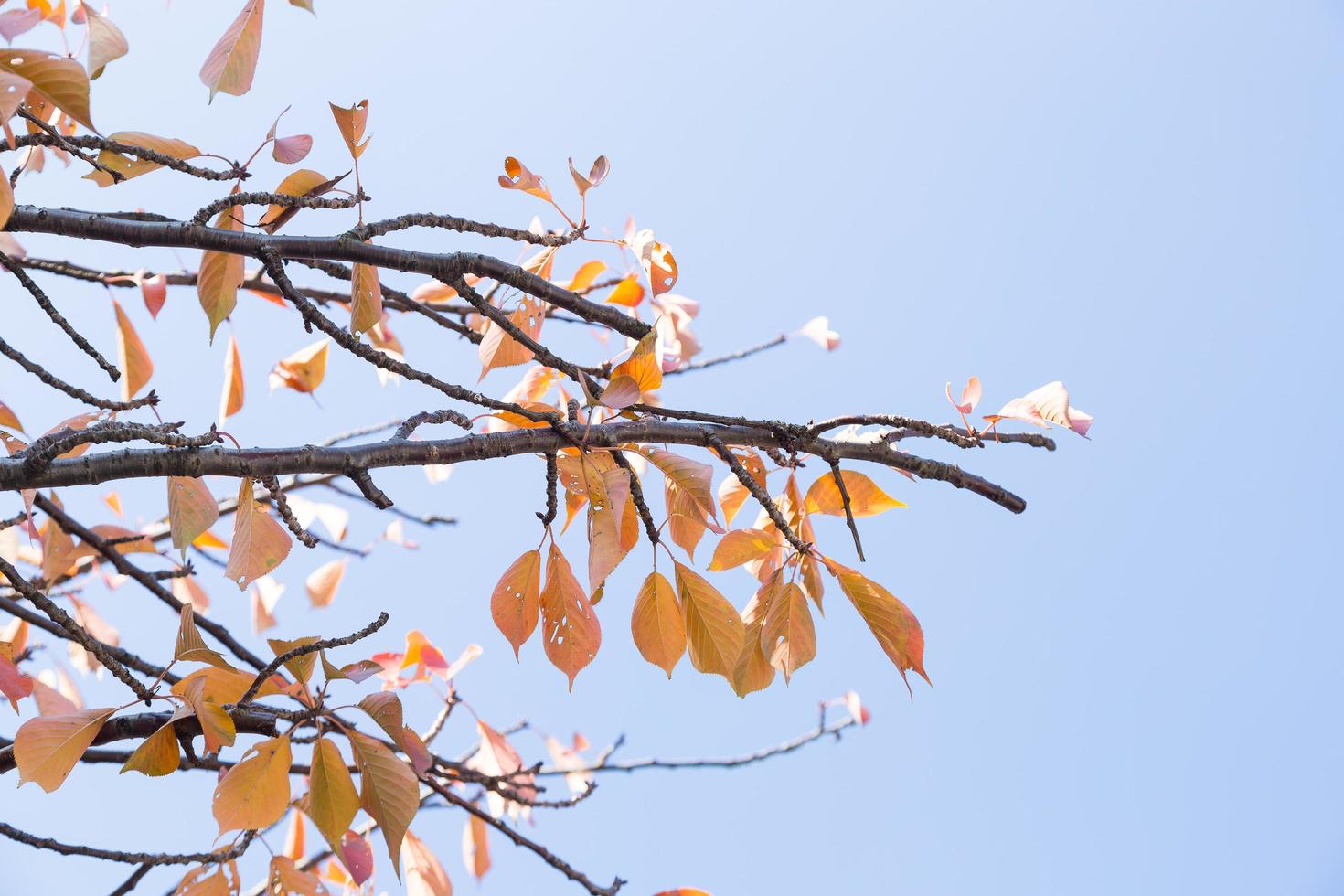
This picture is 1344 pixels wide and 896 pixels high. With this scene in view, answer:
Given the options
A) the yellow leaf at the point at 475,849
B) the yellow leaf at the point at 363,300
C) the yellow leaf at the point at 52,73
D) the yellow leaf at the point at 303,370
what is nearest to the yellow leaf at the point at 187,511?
the yellow leaf at the point at 363,300

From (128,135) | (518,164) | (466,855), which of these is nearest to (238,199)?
(128,135)

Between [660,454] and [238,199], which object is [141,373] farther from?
[660,454]

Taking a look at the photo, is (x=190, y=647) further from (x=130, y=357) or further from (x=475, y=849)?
(x=475, y=849)

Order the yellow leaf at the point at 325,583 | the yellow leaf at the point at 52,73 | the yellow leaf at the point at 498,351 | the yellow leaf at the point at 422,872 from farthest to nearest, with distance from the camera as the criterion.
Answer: the yellow leaf at the point at 325,583 → the yellow leaf at the point at 422,872 → the yellow leaf at the point at 498,351 → the yellow leaf at the point at 52,73

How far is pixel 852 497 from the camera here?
2.39 feet

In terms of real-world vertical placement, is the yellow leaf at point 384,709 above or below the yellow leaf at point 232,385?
below

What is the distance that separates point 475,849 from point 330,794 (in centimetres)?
86

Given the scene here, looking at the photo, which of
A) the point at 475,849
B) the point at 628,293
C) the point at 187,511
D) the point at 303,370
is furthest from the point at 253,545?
the point at 475,849

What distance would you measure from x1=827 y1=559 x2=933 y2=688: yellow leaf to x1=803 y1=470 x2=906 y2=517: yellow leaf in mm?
79

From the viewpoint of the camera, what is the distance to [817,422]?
0.65 meters

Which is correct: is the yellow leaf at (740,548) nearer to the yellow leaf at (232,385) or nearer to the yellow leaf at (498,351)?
the yellow leaf at (498,351)

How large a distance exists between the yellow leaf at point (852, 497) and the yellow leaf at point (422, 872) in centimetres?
61

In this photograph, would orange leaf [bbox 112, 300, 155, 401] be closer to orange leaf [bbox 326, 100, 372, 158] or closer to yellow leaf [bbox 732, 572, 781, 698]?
orange leaf [bbox 326, 100, 372, 158]

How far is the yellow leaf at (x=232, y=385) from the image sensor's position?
117 centimetres
